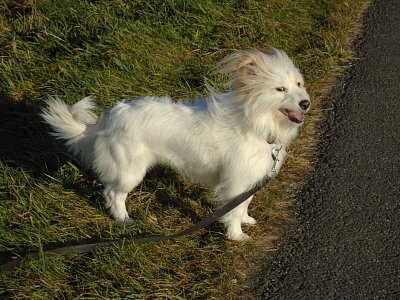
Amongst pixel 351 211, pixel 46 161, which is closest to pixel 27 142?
pixel 46 161

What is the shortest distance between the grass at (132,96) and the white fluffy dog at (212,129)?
392mm

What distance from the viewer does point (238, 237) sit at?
3.41 metres

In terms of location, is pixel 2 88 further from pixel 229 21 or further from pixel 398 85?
pixel 398 85

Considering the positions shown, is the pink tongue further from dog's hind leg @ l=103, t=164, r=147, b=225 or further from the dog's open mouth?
dog's hind leg @ l=103, t=164, r=147, b=225

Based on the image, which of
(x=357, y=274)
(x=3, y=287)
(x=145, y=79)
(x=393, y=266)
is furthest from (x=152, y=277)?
(x=145, y=79)

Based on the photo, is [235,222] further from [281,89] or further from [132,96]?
[132,96]

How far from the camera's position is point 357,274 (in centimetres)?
321

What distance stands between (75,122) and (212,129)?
0.92 meters

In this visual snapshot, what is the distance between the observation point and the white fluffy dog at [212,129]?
2.80 m

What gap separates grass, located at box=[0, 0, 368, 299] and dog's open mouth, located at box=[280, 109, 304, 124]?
1.06 metres

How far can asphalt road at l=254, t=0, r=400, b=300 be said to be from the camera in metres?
3.15

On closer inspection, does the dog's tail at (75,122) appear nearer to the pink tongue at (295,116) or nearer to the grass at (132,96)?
the grass at (132,96)

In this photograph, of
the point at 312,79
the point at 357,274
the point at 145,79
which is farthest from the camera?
the point at 312,79

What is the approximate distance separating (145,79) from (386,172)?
7.50ft
